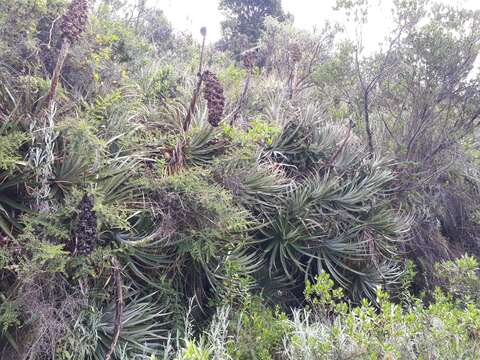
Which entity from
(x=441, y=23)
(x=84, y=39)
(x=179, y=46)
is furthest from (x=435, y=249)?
(x=179, y=46)

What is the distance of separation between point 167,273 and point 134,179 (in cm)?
104

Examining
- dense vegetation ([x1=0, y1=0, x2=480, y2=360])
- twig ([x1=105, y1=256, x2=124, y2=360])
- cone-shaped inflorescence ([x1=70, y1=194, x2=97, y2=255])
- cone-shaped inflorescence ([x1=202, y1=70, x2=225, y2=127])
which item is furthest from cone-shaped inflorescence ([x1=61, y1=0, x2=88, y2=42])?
twig ([x1=105, y1=256, x2=124, y2=360])

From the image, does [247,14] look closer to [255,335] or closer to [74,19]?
[74,19]

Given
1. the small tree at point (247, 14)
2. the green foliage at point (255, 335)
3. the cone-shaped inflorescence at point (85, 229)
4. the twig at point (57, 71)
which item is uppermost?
the small tree at point (247, 14)

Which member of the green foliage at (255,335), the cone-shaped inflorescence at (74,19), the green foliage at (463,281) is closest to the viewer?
the cone-shaped inflorescence at (74,19)

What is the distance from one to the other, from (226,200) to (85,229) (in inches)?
56.3

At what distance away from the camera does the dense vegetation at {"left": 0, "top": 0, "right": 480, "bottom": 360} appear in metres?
3.52

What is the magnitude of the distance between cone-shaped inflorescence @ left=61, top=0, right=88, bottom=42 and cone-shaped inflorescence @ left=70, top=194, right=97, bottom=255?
140 cm

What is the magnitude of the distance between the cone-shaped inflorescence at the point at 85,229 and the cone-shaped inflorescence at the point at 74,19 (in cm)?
140

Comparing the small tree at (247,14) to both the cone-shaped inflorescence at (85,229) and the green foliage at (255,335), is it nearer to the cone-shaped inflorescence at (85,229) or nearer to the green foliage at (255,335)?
the green foliage at (255,335)

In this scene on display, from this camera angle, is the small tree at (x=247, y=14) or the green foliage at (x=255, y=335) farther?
the small tree at (x=247, y=14)

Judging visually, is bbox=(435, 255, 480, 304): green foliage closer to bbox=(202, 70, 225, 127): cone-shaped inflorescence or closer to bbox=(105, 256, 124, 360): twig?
bbox=(202, 70, 225, 127): cone-shaped inflorescence

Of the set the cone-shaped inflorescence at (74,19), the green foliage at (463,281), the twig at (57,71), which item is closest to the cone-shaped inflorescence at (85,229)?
the twig at (57,71)

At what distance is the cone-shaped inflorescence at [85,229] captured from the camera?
3.46m
